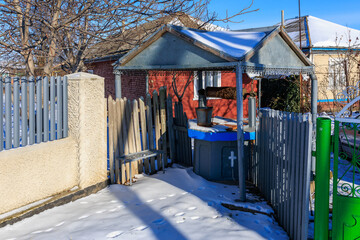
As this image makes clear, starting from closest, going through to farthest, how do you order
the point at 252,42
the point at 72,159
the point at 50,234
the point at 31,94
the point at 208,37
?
the point at 50,234 < the point at 31,94 < the point at 72,159 < the point at 252,42 < the point at 208,37

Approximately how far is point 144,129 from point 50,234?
3.06m

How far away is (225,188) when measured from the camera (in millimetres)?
5969

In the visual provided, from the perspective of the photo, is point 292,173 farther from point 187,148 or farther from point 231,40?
point 187,148

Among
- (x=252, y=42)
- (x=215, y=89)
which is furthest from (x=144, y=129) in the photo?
(x=252, y=42)

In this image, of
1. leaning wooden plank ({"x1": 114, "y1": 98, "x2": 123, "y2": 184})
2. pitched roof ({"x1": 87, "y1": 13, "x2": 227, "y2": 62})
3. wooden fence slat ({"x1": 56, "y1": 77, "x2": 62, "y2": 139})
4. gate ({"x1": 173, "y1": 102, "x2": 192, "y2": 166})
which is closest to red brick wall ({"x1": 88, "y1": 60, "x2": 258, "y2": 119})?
pitched roof ({"x1": 87, "y1": 13, "x2": 227, "y2": 62})

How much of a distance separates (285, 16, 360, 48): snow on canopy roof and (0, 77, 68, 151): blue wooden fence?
1467 centimetres

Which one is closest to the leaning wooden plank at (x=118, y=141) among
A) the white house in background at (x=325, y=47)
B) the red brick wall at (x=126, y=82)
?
the red brick wall at (x=126, y=82)

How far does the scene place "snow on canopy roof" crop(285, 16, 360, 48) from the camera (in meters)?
17.5

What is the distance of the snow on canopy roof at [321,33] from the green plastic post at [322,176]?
14.7m

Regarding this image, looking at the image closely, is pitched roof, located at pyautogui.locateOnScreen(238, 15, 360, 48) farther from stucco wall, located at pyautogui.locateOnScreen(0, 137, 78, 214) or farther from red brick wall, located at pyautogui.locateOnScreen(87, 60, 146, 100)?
stucco wall, located at pyautogui.locateOnScreen(0, 137, 78, 214)

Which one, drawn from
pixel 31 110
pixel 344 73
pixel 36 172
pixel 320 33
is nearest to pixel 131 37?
pixel 31 110

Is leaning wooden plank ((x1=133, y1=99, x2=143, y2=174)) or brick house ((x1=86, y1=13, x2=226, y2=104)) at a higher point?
brick house ((x1=86, y1=13, x2=226, y2=104))

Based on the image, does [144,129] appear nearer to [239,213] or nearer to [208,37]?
[208,37]

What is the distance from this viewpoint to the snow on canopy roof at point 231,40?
533cm
